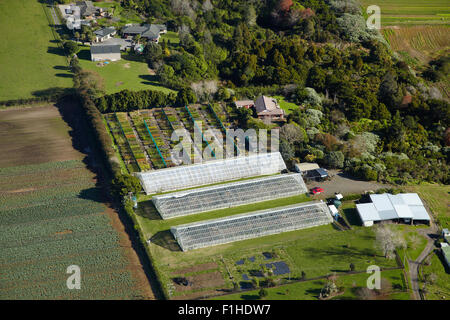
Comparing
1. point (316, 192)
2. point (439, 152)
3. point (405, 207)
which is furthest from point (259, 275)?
point (439, 152)

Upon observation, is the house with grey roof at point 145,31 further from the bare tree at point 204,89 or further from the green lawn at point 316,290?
the green lawn at point 316,290

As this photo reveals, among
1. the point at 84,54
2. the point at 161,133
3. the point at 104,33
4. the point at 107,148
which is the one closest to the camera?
the point at 107,148

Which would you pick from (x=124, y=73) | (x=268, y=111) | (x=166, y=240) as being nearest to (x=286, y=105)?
(x=268, y=111)

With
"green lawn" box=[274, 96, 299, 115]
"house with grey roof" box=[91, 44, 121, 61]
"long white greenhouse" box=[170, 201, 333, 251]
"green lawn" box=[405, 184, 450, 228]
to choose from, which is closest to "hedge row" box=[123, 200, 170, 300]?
"long white greenhouse" box=[170, 201, 333, 251]

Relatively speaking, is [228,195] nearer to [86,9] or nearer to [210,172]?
[210,172]

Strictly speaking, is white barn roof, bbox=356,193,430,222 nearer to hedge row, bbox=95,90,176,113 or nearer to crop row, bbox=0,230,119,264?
crop row, bbox=0,230,119,264

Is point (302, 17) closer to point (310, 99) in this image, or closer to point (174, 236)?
point (310, 99)
